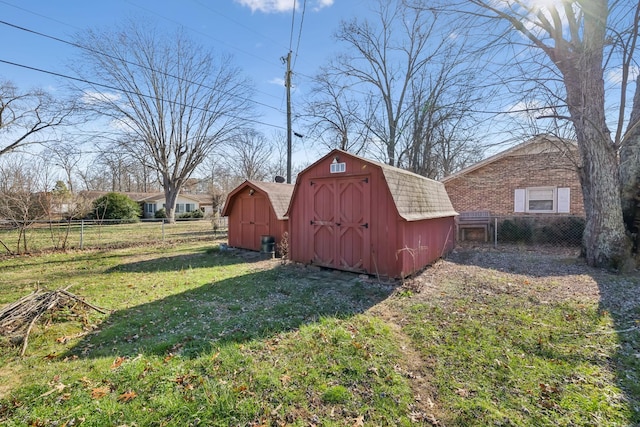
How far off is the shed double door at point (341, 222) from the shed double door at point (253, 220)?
3.55 m

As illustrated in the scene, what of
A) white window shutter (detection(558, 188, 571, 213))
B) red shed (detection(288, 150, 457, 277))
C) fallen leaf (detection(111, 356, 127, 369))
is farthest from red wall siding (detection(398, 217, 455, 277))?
white window shutter (detection(558, 188, 571, 213))

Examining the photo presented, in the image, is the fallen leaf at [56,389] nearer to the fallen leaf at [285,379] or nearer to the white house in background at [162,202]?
the fallen leaf at [285,379]

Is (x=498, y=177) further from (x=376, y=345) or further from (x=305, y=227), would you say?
(x=376, y=345)

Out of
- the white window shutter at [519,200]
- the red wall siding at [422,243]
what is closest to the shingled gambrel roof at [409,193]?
the red wall siding at [422,243]

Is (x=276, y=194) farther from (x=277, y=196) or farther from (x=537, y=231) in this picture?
(x=537, y=231)

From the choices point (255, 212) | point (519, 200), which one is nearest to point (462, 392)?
point (255, 212)

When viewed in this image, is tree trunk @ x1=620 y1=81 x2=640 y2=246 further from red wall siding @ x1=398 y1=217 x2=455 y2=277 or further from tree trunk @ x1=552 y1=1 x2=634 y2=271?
red wall siding @ x1=398 y1=217 x2=455 y2=277

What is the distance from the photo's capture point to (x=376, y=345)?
144 inches

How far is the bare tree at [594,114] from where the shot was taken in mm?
6723

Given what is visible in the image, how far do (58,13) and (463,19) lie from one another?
11476 mm

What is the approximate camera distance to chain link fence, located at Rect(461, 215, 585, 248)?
36.7 ft

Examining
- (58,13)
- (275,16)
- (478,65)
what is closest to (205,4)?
(275,16)

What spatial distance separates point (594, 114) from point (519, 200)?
7595 millimetres

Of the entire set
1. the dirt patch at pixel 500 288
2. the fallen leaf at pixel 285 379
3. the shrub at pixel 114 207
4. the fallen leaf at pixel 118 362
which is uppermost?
the shrub at pixel 114 207
